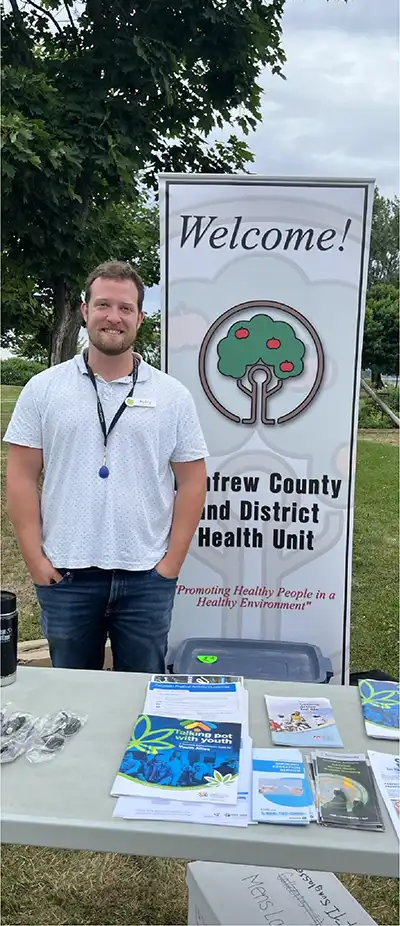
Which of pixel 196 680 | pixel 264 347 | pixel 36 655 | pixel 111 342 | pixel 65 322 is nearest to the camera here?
pixel 196 680

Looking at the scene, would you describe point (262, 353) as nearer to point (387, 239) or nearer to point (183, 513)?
point (183, 513)

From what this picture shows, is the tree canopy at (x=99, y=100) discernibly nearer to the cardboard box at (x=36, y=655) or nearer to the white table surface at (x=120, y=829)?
the cardboard box at (x=36, y=655)

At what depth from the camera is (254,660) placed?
236cm

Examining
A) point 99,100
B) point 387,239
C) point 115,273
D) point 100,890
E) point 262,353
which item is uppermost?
point 387,239

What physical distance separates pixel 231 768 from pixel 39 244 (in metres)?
2.53

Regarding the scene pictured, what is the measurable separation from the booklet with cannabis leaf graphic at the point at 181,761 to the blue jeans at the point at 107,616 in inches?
22.6

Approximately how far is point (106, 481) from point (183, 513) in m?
0.22

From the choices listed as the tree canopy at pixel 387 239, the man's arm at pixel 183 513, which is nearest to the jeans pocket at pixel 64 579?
the man's arm at pixel 183 513

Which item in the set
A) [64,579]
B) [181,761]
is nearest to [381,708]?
[181,761]

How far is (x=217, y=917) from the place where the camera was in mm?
1337

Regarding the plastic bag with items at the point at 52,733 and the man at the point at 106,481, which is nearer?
the plastic bag with items at the point at 52,733

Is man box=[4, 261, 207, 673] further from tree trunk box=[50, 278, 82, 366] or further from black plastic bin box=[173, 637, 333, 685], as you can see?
tree trunk box=[50, 278, 82, 366]

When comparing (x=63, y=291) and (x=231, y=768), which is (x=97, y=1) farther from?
(x=231, y=768)

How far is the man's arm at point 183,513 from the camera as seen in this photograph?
1.76 meters
